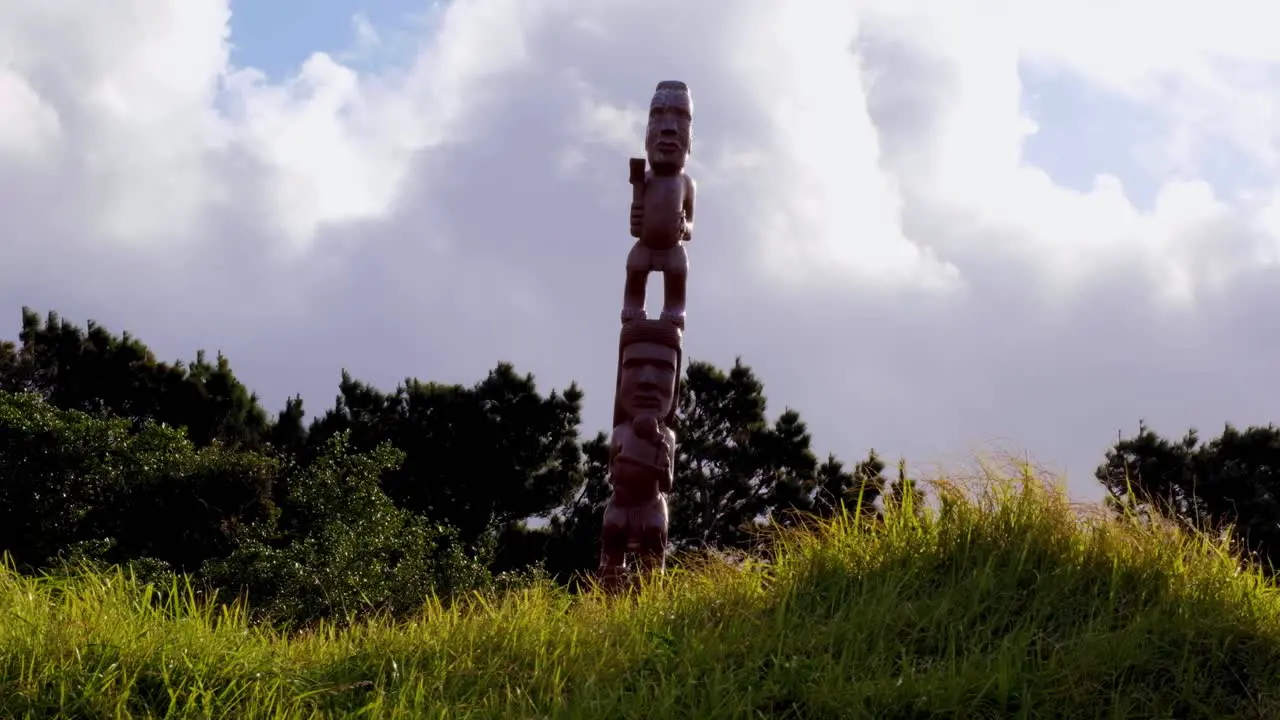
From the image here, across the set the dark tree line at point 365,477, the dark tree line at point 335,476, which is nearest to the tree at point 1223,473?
the dark tree line at point 365,477

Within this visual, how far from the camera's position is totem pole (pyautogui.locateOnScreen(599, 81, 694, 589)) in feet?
32.4

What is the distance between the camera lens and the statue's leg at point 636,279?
34.4 feet

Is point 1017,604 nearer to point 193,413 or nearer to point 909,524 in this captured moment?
point 909,524

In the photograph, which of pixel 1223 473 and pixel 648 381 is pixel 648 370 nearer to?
pixel 648 381

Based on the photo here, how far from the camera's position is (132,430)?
69.8ft

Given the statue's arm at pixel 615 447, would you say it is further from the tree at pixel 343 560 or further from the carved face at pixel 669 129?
the tree at pixel 343 560

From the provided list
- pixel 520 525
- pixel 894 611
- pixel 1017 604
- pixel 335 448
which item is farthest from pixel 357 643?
pixel 520 525

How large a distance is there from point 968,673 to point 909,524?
1621mm

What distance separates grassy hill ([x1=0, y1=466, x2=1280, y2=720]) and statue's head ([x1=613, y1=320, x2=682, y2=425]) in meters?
2.31

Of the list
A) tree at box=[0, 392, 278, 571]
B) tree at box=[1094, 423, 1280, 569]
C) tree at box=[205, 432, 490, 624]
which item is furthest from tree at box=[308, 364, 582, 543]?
tree at box=[1094, 423, 1280, 569]

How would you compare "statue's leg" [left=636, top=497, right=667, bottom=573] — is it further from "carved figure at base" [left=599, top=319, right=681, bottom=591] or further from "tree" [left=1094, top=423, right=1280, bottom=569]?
"tree" [left=1094, top=423, right=1280, bottom=569]

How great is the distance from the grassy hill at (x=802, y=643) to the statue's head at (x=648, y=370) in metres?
2.31

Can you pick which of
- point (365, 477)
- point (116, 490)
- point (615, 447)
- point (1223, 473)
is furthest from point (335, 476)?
point (1223, 473)

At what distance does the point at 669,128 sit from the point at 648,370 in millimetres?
1982
